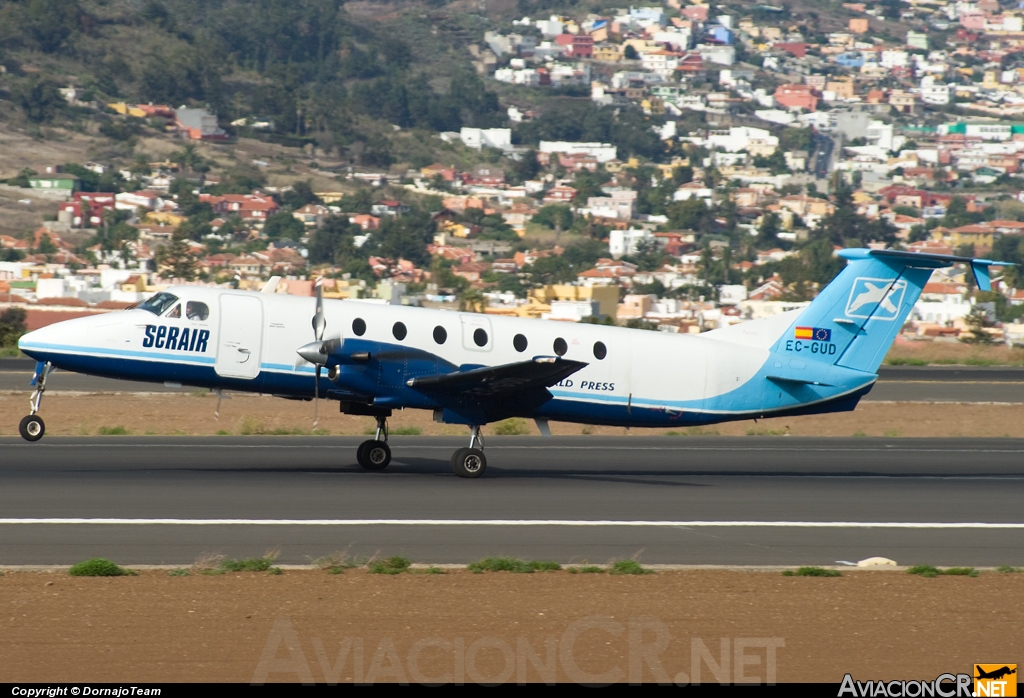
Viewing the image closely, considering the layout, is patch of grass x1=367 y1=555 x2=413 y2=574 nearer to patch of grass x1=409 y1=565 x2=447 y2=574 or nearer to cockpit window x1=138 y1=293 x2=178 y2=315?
patch of grass x1=409 y1=565 x2=447 y2=574

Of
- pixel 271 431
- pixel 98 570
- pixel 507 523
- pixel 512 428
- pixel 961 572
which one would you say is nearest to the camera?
pixel 98 570

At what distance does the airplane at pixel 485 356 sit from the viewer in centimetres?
1938

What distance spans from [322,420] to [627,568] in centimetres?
1923

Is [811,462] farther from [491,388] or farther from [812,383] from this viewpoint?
[491,388]

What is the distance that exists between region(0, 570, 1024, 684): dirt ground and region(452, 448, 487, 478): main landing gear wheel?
6.94m

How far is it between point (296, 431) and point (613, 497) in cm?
1104

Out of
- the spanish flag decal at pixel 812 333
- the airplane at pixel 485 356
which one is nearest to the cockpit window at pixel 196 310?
the airplane at pixel 485 356

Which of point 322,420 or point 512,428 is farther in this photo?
point 322,420

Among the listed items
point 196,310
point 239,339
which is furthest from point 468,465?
point 196,310

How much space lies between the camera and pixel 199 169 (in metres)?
184

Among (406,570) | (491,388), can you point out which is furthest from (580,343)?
(406,570)

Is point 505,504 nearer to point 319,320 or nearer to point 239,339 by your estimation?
point 319,320

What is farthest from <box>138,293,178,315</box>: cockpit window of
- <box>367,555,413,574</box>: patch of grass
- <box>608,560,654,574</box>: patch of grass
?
<box>608,560,654,574</box>: patch of grass

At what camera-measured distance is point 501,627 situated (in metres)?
10.9
